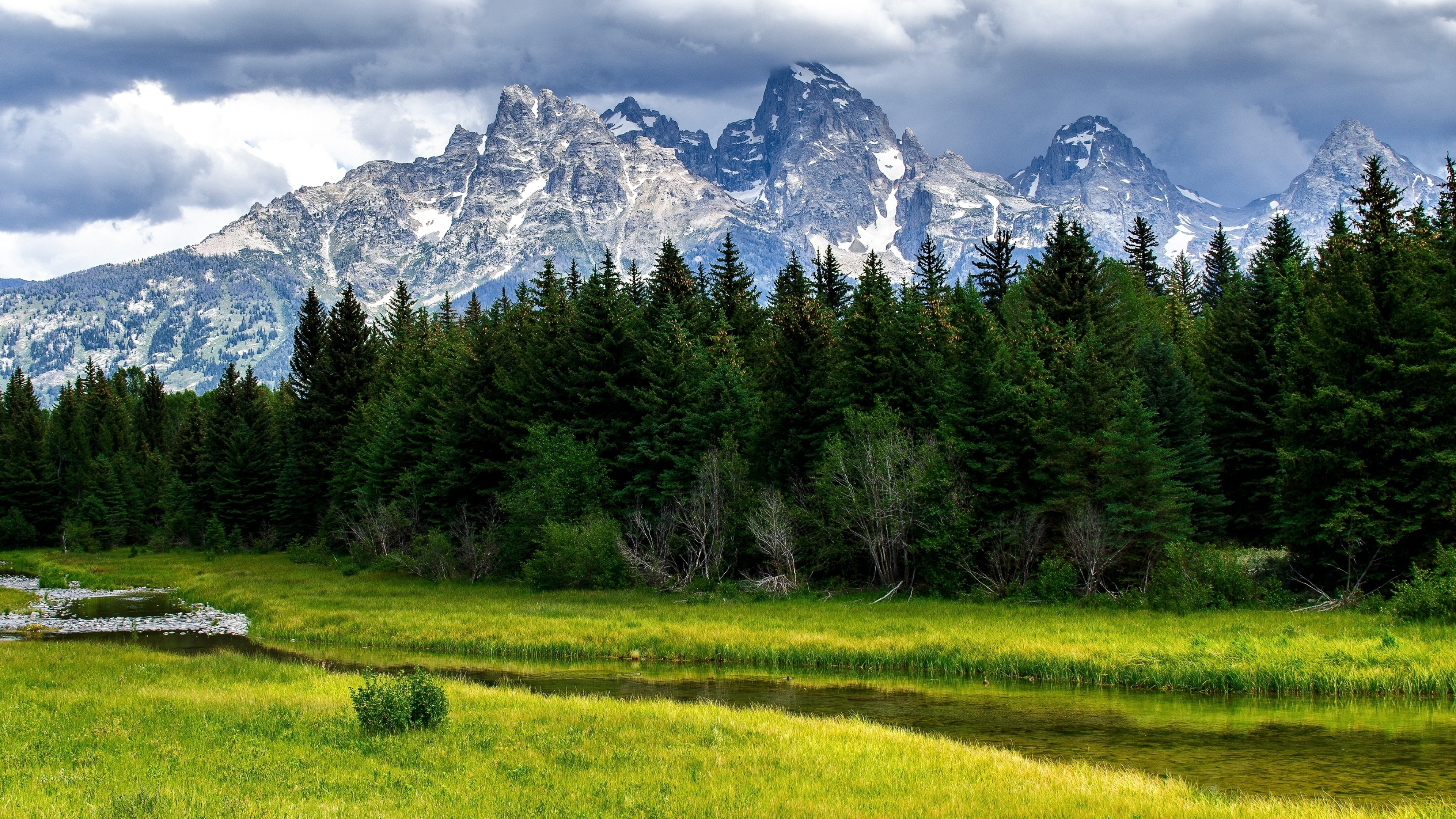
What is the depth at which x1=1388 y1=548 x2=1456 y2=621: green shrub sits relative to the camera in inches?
1094

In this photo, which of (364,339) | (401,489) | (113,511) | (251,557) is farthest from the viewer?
(113,511)

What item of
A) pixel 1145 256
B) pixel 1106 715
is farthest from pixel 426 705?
pixel 1145 256

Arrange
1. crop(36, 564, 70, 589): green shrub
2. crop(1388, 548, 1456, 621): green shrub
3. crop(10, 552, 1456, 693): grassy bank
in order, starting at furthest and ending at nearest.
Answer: crop(36, 564, 70, 589): green shrub, crop(1388, 548, 1456, 621): green shrub, crop(10, 552, 1456, 693): grassy bank

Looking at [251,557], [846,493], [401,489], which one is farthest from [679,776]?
[251,557]

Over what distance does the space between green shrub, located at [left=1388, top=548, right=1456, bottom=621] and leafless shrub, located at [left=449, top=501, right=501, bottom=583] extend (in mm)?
45343

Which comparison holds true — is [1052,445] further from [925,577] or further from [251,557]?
[251,557]

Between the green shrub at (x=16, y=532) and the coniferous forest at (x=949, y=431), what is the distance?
47.2m

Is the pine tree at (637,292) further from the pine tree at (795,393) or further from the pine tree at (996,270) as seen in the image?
the pine tree at (996,270)

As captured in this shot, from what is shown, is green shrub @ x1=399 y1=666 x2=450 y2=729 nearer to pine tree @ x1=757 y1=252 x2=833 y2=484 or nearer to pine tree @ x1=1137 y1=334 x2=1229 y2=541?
pine tree @ x1=757 y1=252 x2=833 y2=484

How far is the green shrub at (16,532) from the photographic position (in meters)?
97.1

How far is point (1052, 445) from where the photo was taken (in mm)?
40281

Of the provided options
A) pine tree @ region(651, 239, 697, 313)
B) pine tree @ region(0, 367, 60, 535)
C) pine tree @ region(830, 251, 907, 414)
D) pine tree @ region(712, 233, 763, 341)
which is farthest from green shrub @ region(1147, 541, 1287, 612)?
pine tree @ region(0, 367, 60, 535)

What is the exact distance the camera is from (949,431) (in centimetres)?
4209

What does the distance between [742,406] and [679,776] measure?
118ft
